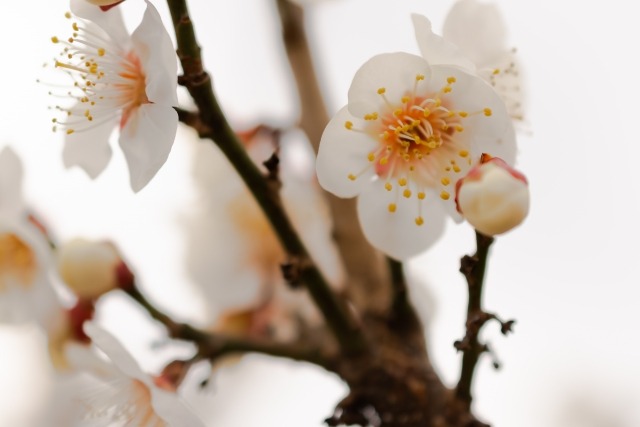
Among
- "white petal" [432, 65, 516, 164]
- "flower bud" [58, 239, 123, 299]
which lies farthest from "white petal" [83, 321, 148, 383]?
"white petal" [432, 65, 516, 164]

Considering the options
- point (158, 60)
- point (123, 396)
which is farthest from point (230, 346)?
point (158, 60)

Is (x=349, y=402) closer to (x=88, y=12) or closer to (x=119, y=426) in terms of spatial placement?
(x=119, y=426)

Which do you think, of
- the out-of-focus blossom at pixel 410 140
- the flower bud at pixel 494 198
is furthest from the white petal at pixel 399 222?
the flower bud at pixel 494 198

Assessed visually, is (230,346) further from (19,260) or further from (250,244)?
(250,244)

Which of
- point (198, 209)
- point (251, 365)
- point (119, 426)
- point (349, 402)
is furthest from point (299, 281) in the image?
point (251, 365)

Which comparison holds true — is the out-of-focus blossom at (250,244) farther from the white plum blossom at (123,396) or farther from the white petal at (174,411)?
the white petal at (174,411)

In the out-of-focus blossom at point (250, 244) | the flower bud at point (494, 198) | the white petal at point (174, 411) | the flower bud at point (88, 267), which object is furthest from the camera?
the out-of-focus blossom at point (250, 244)
